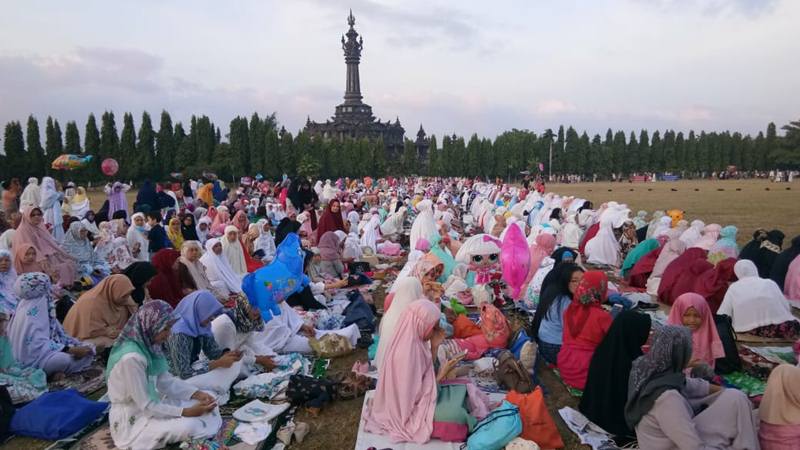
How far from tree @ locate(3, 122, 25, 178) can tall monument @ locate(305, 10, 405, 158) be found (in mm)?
29852

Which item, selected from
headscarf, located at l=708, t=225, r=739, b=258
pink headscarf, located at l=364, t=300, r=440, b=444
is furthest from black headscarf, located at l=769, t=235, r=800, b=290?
pink headscarf, located at l=364, t=300, r=440, b=444

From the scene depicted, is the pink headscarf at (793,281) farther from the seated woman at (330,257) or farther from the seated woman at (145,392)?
the seated woman at (145,392)

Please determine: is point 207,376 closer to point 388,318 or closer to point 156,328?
point 156,328

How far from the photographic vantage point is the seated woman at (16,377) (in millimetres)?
3768

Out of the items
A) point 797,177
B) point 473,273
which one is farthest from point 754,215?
point 797,177

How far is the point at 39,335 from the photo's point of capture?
4.24 meters

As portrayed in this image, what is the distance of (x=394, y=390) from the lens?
330 cm

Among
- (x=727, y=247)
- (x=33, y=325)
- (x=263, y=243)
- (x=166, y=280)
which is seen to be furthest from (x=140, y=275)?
(x=727, y=247)

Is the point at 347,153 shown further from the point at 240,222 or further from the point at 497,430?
the point at 497,430

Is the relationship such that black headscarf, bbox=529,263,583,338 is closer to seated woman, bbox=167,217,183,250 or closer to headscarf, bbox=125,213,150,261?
headscarf, bbox=125,213,150,261

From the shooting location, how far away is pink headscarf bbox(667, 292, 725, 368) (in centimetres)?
406

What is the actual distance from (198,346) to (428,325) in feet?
6.65

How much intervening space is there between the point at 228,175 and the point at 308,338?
122 feet

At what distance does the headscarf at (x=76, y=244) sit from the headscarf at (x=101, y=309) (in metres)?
3.62
